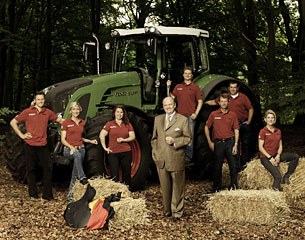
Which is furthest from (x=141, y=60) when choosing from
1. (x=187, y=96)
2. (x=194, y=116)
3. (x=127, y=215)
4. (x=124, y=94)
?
(x=127, y=215)

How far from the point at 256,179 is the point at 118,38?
12.8 ft

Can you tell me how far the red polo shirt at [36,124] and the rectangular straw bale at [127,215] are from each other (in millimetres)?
1895

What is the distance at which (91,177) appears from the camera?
7875 millimetres

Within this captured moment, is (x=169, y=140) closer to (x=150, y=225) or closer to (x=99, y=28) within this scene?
(x=150, y=225)

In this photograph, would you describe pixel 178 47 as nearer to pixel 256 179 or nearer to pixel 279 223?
pixel 256 179

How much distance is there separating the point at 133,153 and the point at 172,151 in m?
1.94

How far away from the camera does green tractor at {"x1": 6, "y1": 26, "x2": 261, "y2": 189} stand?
8.37 metres

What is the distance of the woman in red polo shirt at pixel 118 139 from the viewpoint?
25.3 ft

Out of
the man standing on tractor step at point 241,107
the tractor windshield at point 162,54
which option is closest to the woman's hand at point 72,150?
the tractor windshield at point 162,54

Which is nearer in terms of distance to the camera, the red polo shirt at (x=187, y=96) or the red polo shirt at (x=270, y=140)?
the red polo shirt at (x=270, y=140)

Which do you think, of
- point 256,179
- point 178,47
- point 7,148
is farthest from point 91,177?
point 178,47

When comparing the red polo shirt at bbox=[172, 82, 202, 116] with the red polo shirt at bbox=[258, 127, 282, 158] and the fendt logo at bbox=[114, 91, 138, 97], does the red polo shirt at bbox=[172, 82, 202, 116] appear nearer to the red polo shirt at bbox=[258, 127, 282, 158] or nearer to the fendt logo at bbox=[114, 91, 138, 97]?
the fendt logo at bbox=[114, 91, 138, 97]

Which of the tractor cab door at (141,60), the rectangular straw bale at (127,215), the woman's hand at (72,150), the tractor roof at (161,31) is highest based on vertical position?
the tractor roof at (161,31)

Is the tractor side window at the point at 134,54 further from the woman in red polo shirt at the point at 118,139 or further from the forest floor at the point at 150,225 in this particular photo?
the forest floor at the point at 150,225
